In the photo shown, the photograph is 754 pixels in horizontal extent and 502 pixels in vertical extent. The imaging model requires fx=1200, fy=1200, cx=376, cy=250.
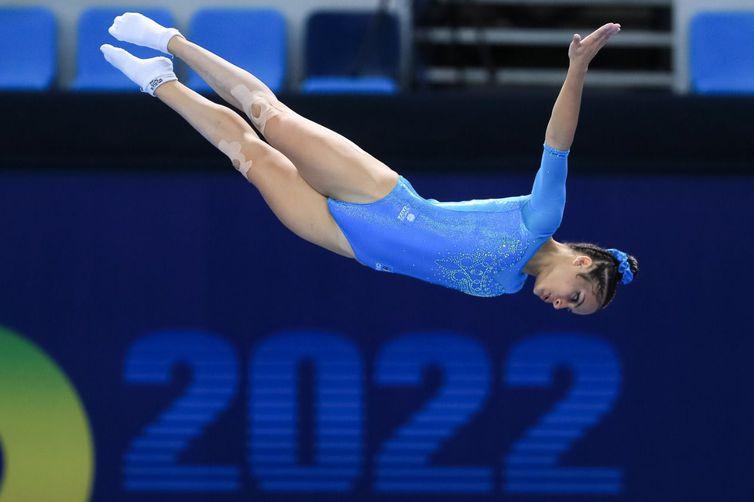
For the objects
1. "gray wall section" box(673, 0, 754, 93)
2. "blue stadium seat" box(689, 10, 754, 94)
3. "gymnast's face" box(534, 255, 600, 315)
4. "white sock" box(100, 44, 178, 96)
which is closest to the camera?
"gymnast's face" box(534, 255, 600, 315)

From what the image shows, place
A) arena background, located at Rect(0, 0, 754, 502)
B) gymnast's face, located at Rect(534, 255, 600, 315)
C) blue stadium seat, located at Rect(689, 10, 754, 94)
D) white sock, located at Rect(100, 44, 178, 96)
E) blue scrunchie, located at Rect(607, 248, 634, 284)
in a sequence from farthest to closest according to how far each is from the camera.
→ blue stadium seat, located at Rect(689, 10, 754, 94) < arena background, located at Rect(0, 0, 754, 502) < white sock, located at Rect(100, 44, 178, 96) < blue scrunchie, located at Rect(607, 248, 634, 284) < gymnast's face, located at Rect(534, 255, 600, 315)

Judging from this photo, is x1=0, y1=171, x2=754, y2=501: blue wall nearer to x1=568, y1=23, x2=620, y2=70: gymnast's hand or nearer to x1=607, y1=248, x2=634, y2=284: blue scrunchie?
x1=607, y1=248, x2=634, y2=284: blue scrunchie

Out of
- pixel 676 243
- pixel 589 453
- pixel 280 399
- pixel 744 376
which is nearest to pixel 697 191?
pixel 676 243

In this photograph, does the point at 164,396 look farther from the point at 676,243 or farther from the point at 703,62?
the point at 703,62

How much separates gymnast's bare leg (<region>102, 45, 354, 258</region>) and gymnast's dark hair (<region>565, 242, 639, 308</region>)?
0.93m

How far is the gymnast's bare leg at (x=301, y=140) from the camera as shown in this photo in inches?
177

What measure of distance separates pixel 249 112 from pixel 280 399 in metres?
2.01

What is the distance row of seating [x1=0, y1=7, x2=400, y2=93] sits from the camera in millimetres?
7203

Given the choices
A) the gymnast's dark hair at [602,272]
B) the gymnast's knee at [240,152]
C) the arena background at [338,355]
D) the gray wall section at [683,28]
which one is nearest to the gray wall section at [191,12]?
the arena background at [338,355]

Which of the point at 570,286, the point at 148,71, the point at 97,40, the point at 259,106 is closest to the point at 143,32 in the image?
the point at 148,71

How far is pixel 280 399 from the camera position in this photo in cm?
616

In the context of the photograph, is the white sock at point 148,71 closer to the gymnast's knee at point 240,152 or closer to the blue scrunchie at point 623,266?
the gymnast's knee at point 240,152

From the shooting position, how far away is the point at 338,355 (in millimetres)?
6156

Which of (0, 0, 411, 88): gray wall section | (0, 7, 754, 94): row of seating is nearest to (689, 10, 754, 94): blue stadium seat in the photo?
(0, 7, 754, 94): row of seating
